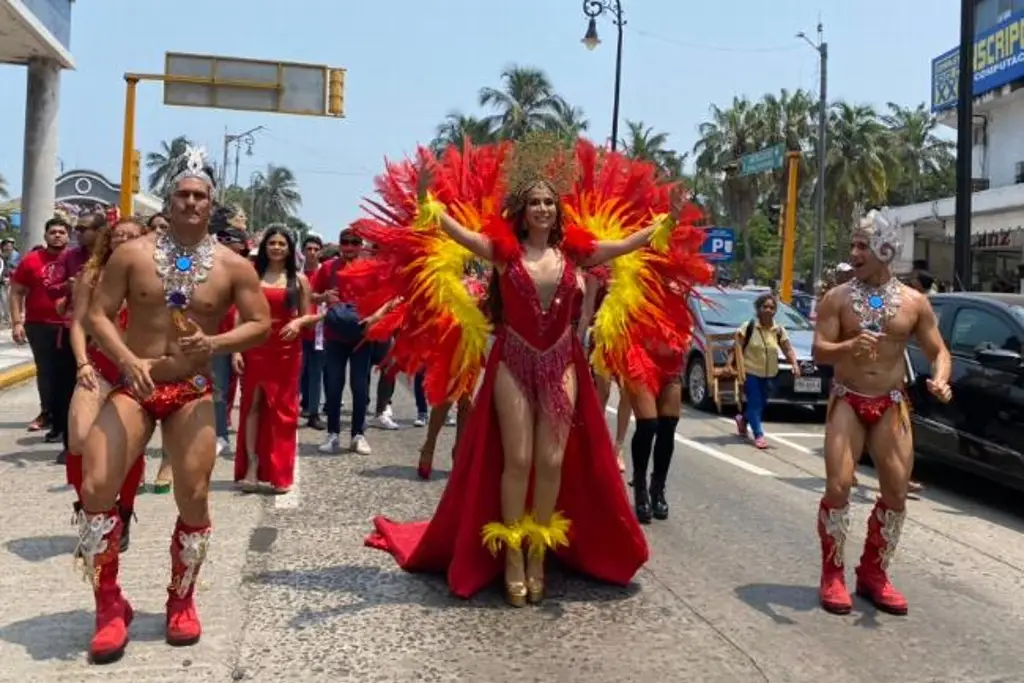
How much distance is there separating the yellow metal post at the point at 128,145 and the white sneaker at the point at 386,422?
8765 millimetres

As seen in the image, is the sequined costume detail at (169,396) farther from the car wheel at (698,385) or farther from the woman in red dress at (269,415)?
the car wheel at (698,385)

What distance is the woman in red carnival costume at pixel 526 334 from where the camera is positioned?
189 inches

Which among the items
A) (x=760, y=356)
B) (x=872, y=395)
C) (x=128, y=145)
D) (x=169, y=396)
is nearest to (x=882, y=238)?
(x=872, y=395)

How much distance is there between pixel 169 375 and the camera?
13.2 feet

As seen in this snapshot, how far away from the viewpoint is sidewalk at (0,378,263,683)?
12.9 ft

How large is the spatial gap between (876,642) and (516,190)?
255 centimetres

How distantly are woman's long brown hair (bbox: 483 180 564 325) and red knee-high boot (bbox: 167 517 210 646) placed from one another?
1622 mm

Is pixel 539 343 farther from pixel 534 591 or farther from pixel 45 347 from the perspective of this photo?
pixel 45 347

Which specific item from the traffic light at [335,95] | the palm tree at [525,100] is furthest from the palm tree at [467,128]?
the traffic light at [335,95]

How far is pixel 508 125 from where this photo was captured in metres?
45.0

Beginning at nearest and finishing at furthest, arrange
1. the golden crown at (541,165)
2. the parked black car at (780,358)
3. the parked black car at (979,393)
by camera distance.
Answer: the golden crown at (541,165) → the parked black car at (979,393) → the parked black car at (780,358)

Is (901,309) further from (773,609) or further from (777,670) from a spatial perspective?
(777,670)

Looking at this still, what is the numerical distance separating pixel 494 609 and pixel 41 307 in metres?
5.21

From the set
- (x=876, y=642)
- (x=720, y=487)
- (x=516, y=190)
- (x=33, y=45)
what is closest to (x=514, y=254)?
(x=516, y=190)
